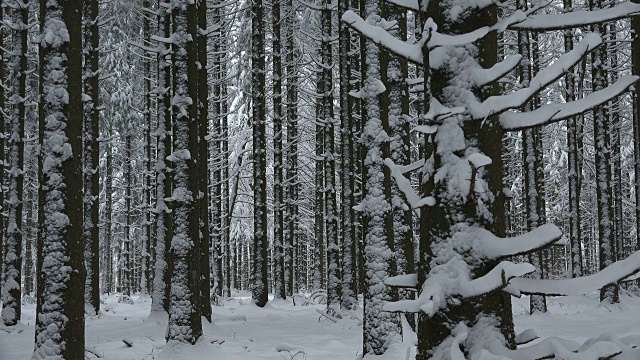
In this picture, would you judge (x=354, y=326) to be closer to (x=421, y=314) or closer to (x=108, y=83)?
(x=421, y=314)

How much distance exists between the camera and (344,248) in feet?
47.6

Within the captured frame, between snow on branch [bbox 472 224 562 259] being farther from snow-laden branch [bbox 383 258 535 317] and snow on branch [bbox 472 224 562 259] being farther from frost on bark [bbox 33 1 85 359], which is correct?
frost on bark [bbox 33 1 85 359]

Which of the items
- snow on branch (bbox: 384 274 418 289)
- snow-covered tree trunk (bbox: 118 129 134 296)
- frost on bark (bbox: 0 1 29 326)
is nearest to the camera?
snow on branch (bbox: 384 274 418 289)

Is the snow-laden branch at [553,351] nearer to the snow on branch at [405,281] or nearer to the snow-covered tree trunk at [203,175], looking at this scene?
the snow on branch at [405,281]

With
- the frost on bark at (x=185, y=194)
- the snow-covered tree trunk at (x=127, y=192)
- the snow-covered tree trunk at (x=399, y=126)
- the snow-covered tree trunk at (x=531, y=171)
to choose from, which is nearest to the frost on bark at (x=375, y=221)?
the snow-covered tree trunk at (x=399, y=126)

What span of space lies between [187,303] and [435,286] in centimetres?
766

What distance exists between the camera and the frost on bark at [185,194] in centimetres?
873

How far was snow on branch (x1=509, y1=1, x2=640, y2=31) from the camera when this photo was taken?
5.42ft

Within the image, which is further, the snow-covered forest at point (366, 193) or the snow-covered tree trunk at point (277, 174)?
the snow-covered tree trunk at point (277, 174)

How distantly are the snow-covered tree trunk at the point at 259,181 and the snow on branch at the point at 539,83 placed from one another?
1530 centimetres

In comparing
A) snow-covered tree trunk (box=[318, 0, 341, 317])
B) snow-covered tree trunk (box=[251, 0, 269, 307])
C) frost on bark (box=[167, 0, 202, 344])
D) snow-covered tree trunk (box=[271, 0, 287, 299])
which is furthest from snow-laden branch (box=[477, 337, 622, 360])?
snow-covered tree trunk (box=[271, 0, 287, 299])

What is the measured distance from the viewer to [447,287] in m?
1.68

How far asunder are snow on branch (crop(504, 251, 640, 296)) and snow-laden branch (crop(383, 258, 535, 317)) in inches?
5.2

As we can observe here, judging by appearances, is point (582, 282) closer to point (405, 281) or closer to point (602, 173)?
point (405, 281)
